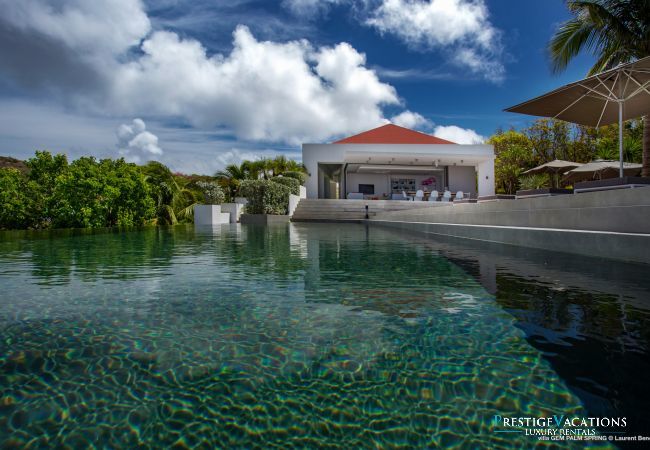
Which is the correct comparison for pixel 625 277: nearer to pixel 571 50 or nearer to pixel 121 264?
pixel 121 264

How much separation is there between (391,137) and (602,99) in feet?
88.8

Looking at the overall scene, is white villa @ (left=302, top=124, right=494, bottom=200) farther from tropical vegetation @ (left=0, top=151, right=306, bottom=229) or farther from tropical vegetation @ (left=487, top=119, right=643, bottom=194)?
tropical vegetation @ (left=0, top=151, right=306, bottom=229)

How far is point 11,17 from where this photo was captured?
19.1 meters

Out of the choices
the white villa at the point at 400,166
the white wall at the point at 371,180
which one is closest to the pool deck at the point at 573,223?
the white villa at the point at 400,166

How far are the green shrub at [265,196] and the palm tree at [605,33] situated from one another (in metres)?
14.9

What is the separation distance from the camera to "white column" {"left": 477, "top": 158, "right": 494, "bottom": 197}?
29828 mm

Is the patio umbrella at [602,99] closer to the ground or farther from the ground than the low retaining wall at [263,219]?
farther from the ground

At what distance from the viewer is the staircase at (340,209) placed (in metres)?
22.4

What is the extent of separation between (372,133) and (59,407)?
117 feet

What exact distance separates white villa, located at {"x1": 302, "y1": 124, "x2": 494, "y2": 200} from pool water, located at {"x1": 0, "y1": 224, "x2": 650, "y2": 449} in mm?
23512

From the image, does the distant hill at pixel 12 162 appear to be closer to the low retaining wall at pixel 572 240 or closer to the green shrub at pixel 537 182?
the low retaining wall at pixel 572 240

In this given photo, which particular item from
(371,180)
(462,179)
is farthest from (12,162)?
(462,179)

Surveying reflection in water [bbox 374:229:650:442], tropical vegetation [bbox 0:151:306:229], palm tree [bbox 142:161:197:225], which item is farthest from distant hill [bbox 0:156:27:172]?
reflection in water [bbox 374:229:650:442]

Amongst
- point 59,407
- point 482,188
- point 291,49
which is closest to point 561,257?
point 59,407
